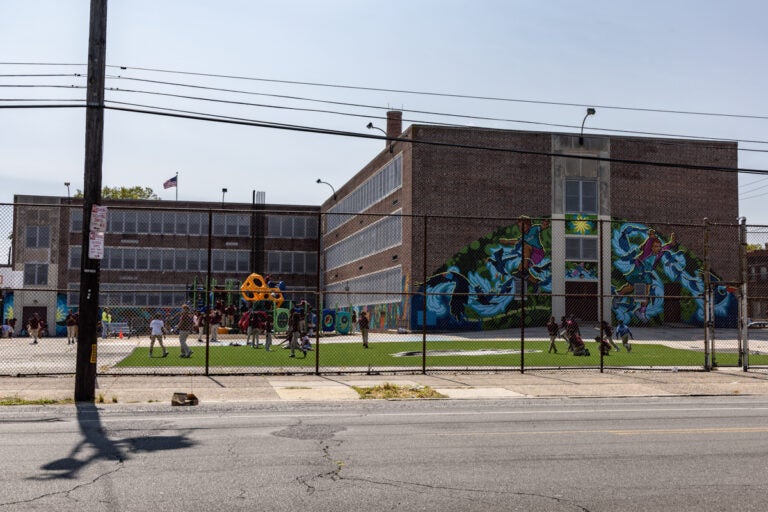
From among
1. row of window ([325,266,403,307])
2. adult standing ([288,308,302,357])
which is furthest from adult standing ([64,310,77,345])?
adult standing ([288,308,302,357])

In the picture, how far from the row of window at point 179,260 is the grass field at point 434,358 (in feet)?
139

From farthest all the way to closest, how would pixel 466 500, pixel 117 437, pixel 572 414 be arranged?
pixel 572 414 < pixel 117 437 < pixel 466 500

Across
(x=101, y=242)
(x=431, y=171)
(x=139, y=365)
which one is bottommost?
(x=139, y=365)

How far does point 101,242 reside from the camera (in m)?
15.2

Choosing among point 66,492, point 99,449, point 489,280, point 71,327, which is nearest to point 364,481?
point 66,492

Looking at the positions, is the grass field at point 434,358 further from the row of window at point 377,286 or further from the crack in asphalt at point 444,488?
the crack in asphalt at point 444,488

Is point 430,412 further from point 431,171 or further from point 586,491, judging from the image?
point 431,171

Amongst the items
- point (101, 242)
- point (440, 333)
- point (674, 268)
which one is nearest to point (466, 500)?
point (101, 242)

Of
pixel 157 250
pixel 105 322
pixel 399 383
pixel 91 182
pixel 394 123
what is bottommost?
pixel 399 383

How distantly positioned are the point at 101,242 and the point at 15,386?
470 centimetres

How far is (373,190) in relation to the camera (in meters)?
59.9

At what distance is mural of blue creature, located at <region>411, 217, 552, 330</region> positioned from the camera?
48.4 m

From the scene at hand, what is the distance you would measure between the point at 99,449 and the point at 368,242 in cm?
5112

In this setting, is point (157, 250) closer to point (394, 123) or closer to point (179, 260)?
point (179, 260)
